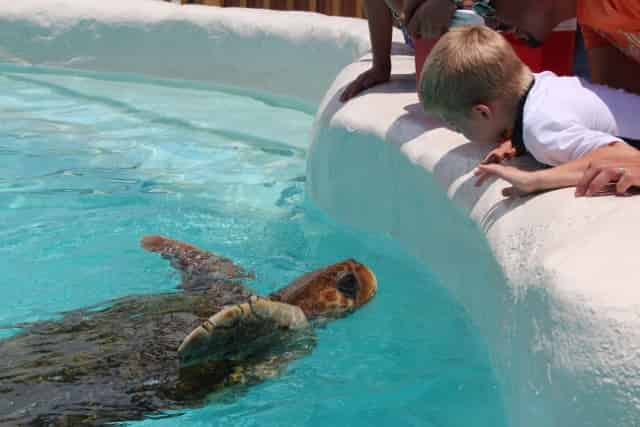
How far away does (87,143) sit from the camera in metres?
5.86

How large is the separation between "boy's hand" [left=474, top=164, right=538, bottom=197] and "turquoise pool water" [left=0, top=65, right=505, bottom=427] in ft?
1.68

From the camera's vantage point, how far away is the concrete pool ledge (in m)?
1.57

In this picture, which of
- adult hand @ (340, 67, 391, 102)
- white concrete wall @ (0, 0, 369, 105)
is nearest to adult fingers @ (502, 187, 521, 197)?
adult hand @ (340, 67, 391, 102)

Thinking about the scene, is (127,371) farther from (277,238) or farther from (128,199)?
(128,199)

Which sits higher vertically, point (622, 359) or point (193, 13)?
point (622, 359)

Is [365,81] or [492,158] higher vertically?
[492,158]

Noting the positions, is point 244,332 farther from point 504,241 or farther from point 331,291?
point 504,241

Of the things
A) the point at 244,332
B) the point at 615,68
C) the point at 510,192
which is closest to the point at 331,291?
the point at 244,332

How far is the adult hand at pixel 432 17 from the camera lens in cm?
352

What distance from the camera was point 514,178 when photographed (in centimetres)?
224

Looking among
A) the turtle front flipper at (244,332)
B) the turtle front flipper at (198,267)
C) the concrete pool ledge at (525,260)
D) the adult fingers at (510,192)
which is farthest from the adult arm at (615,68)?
the turtle front flipper at (198,267)

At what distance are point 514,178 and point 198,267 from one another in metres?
1.42

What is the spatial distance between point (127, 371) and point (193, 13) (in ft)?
17.9

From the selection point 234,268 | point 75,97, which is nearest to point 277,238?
point 234,268
